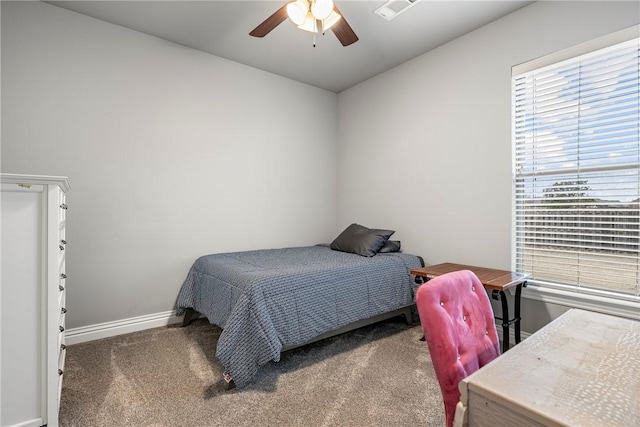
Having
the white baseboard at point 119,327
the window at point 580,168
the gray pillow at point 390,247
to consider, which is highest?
the window at point 580,168

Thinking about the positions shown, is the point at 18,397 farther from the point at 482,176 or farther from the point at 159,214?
the point at 482,176

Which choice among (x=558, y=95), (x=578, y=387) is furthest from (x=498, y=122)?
(x=578, y=387)

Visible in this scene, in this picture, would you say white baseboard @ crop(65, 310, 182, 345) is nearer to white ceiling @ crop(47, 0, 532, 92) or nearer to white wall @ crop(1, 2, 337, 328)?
Answer: white wall @ crop(1, 2, 337, 328)

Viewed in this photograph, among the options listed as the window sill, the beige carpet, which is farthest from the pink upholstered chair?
the window sill

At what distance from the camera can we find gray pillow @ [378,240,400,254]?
330 cm

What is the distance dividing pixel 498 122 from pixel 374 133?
1443 millimetres

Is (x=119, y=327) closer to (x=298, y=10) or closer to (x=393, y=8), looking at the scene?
(x=298, y=10)

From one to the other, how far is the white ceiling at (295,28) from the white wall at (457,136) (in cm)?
20

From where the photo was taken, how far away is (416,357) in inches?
93.8

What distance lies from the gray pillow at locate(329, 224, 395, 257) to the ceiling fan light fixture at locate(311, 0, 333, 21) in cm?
201

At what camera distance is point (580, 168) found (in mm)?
2320

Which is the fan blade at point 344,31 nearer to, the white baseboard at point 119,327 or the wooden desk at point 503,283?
the wooden desk at point 503,283

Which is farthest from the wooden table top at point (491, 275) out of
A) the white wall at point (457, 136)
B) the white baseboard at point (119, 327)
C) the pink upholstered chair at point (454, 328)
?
the white baseboard at point (119, 327)

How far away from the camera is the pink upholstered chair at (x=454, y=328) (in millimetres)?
1002
